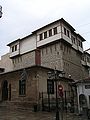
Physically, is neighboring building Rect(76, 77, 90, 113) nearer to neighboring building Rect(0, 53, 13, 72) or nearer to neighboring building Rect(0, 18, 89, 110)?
neighboring building Rect(0, 18, 89, 110)

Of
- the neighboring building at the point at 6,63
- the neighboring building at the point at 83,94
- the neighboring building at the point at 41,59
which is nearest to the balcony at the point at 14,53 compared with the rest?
the neighboring building at the point at 41,59

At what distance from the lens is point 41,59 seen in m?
42.8

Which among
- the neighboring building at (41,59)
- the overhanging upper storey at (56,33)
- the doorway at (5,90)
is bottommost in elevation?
the doorway at (5,90)

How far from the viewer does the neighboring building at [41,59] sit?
81.9 feet

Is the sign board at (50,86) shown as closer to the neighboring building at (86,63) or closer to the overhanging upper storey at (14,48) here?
the overhanging upper storey at (14,48)

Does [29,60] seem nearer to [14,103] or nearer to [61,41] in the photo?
[61,41]

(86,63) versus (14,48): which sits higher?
(14,48)

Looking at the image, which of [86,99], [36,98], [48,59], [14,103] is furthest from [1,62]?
[86,99]

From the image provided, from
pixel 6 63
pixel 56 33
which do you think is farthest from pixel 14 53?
pixel 56 33

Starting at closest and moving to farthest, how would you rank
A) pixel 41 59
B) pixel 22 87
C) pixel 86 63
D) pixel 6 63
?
pixel 22 87, pixel 41 59, pixel 6 63, pixel 86 63

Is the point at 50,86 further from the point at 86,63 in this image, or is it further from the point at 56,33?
the point at 86,63

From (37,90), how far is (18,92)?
12.9 ft

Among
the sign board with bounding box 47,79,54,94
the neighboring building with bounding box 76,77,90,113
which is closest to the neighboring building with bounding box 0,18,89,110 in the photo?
the sign board with bounding box 47,79,54,94

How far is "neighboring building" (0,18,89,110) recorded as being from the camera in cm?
2495
